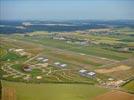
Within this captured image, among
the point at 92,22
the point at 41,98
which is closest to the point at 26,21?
the point at 92,22

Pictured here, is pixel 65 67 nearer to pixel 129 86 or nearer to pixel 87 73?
pixel 87 73

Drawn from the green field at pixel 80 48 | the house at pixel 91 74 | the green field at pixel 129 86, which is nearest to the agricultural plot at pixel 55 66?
the house at pixel 91 74

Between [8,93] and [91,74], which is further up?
[91,74]

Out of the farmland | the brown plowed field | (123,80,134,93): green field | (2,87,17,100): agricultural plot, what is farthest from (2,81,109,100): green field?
(123,80,134,93): green field

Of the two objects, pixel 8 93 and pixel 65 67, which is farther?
pixel 65 67

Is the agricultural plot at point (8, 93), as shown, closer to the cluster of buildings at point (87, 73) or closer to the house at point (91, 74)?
the cluster of buildings at point (87, 73)

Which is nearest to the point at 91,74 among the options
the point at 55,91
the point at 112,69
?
the point at 112,69

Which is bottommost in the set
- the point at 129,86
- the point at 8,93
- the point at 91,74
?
the point at 8,93

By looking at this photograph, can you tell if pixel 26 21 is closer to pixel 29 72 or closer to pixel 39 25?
pixel 39 25

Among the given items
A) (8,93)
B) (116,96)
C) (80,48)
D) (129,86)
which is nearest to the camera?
(116,96)
